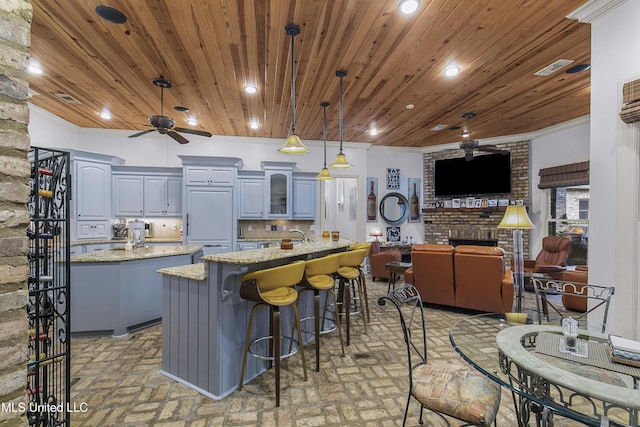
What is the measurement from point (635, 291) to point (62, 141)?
776 cm

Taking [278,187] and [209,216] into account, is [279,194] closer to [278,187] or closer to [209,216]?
[278,187]

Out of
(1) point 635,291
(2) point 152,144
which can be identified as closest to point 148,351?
(1) point 635,291

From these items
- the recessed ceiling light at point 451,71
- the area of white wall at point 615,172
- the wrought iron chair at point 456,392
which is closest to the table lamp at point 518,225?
the area of white wall at point 615,172

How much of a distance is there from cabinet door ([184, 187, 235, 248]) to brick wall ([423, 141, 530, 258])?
4.60 meters

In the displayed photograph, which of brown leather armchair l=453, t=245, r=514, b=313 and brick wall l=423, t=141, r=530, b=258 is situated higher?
brick wall l=423, t=141, r=530, b=258

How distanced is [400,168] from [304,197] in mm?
2653

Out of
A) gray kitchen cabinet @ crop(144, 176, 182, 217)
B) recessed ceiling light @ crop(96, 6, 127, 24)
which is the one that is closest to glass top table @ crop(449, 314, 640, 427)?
recessed ceiling light @ crop(96, 6, 127, 24)

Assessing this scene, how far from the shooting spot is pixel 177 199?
5.78 m

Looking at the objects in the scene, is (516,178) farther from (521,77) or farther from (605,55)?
(605,55)

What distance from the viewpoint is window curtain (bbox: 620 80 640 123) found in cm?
203

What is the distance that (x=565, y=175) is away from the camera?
5.24m

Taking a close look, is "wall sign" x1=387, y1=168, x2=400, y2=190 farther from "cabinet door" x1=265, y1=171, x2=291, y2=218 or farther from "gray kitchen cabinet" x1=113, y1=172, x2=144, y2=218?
"gray kitchen cabinet" x1=113, y1=172, x2=144, y2=218

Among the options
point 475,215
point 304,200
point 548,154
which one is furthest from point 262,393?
point 548,154

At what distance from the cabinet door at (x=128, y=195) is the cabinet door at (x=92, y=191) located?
14cm
